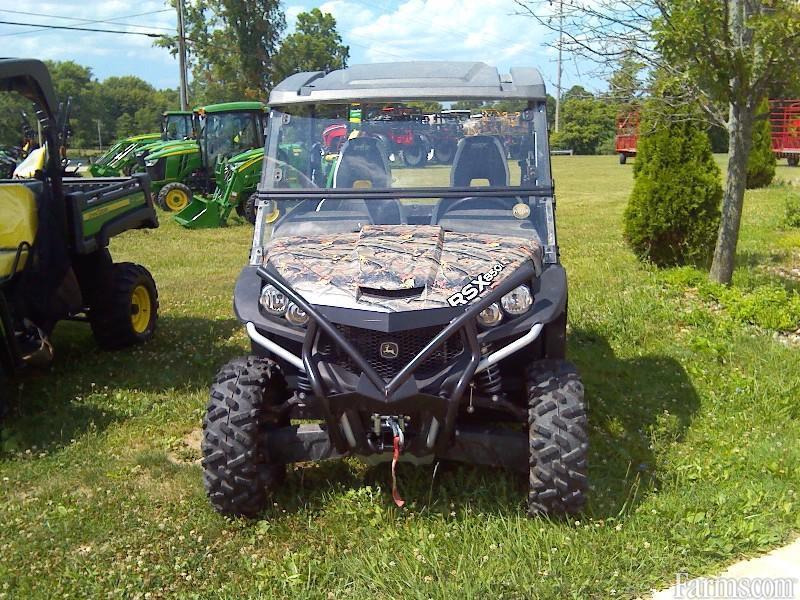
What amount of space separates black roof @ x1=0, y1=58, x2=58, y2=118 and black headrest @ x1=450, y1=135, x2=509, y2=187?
9.28 feet

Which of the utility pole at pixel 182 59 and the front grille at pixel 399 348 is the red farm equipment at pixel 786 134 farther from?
the front grille at pixel 399 348

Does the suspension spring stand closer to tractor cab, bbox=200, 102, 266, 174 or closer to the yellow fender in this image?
the yellow fender

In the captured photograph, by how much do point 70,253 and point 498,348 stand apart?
3712 millimetres

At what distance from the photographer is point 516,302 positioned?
3420mm

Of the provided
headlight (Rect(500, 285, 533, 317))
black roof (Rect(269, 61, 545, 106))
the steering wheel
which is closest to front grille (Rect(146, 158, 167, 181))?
black roof (Rect(269, 61, 545, 106))

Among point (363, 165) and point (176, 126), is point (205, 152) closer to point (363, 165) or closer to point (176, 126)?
point (176, 126)

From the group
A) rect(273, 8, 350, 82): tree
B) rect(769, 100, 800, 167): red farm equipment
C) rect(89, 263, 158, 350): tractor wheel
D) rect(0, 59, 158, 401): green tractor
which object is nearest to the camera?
rect(0, 59, 158, 401): green tractor

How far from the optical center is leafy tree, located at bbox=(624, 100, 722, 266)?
8578mm

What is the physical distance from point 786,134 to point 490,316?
→ 27.3m

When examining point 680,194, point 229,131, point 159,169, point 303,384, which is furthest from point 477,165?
point 159,169

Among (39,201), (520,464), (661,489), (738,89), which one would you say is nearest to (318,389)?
(520,464)

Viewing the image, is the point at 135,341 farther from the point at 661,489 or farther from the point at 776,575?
the point at 776,575

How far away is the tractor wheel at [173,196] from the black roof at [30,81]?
10489mm

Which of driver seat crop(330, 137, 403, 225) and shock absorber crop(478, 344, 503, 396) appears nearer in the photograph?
shock absorber crop(478, 344, 503, 396)
